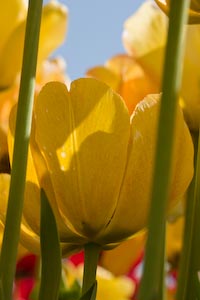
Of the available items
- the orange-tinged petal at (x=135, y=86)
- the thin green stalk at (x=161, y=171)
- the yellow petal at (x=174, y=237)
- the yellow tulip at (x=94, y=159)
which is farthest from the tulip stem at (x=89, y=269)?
the yellow petal at (x=174, y=237)

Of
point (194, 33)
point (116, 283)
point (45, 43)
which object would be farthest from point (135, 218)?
point (45, 43)

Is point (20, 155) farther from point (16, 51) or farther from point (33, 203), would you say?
point (16, 51)

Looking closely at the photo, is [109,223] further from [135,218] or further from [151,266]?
[151,266]

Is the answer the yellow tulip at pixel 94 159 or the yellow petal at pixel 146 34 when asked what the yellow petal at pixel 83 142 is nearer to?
the yellow tulip at pixel 94 159

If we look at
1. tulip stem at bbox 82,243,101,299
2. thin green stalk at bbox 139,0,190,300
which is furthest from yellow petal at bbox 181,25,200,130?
thin green stalk at bbox 139,0,190,300

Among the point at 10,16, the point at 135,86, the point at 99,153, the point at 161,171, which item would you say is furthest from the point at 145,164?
the point at 10,16
